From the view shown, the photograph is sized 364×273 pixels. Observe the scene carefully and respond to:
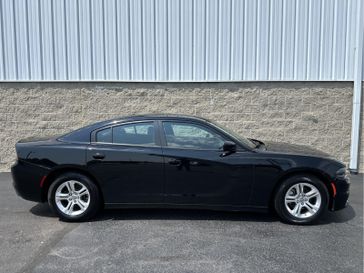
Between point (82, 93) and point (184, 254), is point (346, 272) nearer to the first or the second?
point (184, 254)

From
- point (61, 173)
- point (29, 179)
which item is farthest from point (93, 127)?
point (29, 179)

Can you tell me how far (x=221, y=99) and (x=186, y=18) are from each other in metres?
1.89

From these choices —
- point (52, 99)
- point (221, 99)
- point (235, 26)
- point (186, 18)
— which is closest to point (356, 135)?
point (221, 99)

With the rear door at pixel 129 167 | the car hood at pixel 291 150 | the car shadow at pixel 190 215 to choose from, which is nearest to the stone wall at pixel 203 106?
the car hood at pixel 291 150

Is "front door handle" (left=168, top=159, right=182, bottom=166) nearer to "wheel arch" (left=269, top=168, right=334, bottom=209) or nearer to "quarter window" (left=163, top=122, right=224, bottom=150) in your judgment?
"quarter window" (left=163, top=122, right=224, bottom=150)

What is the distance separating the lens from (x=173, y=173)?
4914 millimetres

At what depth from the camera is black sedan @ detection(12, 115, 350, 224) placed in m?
4.89

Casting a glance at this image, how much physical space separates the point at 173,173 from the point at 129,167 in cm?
59

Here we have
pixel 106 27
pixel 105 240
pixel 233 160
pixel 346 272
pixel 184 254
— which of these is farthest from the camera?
pixel 106 27

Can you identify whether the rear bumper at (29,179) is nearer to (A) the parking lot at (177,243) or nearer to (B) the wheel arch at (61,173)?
(B) the wheel arch at (61,173)

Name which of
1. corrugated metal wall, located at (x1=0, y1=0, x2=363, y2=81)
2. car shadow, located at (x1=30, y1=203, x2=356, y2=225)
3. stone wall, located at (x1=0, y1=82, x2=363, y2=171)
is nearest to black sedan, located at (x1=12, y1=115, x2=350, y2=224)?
car shadow, located at (x1=30, y1=203, x2=356, y2=225)

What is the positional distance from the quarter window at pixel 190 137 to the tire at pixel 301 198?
1.04 m

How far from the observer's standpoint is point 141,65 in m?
8.07

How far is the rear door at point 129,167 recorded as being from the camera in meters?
4.94
